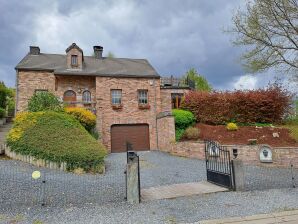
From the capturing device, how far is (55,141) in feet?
36.0

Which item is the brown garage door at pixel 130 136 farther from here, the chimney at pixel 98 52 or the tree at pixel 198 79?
the tree at pixel 198 79

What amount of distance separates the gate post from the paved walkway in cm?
39

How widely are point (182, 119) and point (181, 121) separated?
0.53 feet

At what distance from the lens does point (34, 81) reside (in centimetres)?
1878

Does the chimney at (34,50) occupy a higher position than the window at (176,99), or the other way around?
the chimney at (34,50)

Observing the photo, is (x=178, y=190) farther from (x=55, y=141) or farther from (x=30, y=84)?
(x=30, y=84)

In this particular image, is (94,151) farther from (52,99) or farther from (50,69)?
(50,69)

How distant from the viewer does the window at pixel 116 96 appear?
19359 millimetres

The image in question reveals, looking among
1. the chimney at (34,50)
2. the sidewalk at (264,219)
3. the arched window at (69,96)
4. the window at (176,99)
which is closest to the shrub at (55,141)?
the sidewalk at (264,219)

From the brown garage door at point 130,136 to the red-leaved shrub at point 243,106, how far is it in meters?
4.20

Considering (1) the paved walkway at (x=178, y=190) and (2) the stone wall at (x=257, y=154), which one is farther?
(2) the stone wall at (x=257, y=154)

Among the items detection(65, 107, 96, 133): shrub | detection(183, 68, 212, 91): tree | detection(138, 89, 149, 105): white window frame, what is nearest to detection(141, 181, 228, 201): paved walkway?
detection(65, 107, 96, 133): shrub

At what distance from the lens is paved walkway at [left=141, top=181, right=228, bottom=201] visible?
720 centimetres

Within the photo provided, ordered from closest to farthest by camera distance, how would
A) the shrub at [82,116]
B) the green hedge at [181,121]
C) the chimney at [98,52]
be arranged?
1. the shrub at [82,116]
2. the green hedge at [181,121]
3. the chimney at [98,52]
